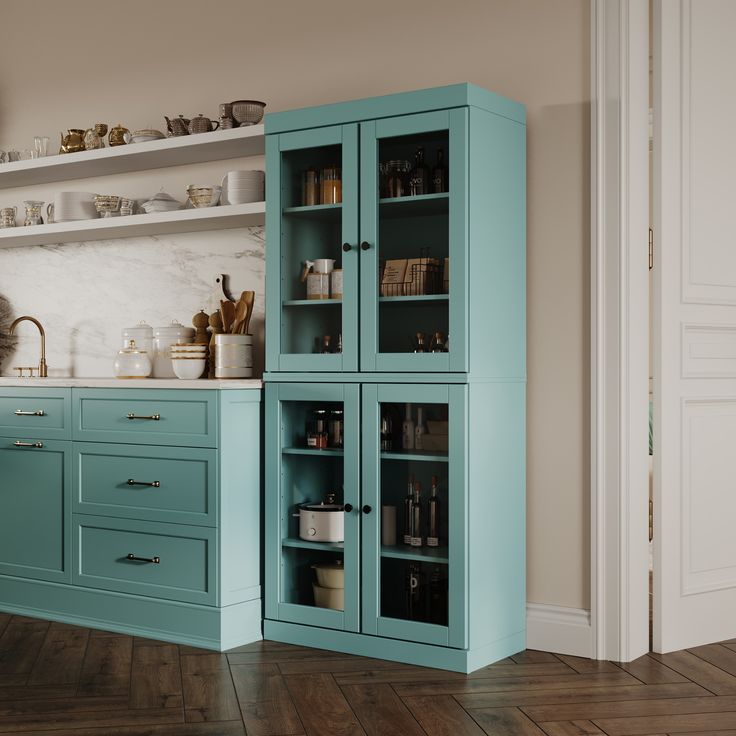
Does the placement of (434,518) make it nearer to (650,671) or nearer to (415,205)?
(650,671)

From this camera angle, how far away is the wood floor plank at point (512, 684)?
303 centimetres

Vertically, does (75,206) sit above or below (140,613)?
above

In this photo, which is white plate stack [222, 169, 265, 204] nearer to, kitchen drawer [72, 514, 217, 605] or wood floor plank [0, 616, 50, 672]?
kitchen drawer [72, 514, 217, 605]

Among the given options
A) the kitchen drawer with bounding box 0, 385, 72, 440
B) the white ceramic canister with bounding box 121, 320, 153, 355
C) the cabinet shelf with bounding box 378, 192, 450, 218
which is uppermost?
the cabinet shelf with bounding box 378, 192, 450, 218

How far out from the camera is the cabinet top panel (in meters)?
3.24

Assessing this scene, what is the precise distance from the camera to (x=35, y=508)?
397 centimetres

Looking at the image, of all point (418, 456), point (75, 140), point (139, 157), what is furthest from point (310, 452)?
point (75, 140)

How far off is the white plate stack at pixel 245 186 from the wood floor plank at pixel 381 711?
6.31 feet

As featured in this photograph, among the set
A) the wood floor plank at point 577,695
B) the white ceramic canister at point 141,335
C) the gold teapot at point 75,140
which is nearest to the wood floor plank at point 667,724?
the wood floor plank at point 577,695

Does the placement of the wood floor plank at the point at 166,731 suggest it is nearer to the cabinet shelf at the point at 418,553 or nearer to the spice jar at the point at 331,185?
the cabinet shelf at the point at 418,553

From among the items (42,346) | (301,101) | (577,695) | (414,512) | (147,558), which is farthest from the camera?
(42,346)

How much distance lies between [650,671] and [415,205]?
1736 mm

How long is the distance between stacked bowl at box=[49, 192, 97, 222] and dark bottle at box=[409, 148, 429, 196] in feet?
5.74

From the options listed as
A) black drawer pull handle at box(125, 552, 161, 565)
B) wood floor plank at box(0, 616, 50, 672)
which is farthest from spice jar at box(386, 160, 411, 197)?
wood floor plank at box(0, 616, 50, 672)
